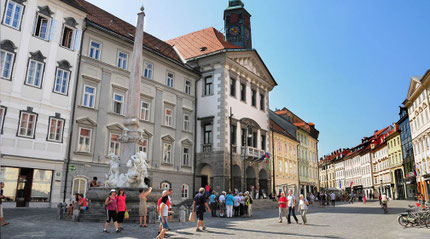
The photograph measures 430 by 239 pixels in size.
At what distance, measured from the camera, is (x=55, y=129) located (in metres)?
21.4

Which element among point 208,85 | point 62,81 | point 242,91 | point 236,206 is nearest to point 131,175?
point 236,206

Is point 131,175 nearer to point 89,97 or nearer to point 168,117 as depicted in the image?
point 89,97

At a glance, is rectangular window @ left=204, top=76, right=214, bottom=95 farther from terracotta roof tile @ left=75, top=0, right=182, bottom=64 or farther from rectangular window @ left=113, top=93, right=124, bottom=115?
rectangular window @ left=113, top=93, right=124, bottom=115

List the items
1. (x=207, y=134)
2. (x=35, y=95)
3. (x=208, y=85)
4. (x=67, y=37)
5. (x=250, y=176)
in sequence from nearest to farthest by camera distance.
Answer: (x=35, y=95) < (x=67, y=37) < (x=207, y=134) < (x=208, y=85) < (x=250, y=176)

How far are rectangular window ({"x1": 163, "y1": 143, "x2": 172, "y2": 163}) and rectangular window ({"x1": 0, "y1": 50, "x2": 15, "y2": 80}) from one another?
44.1ft

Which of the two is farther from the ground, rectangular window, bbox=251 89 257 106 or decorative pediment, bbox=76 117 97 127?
rectangular window, bbox=251 89 257 106

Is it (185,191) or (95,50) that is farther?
(185,191)

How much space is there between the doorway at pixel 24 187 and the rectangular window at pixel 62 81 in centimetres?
551

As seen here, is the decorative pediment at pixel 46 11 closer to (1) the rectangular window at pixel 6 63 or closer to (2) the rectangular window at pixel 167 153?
(1) the rectangular window at pixel 6 63

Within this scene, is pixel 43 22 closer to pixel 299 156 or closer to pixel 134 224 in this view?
pixel 134 224

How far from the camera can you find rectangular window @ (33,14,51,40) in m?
21.2

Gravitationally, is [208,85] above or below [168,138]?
above

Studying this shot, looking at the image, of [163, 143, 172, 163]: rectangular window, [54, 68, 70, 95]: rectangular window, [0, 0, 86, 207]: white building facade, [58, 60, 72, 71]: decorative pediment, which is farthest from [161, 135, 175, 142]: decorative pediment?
[58, 60, 72, 71]: decorative pediment

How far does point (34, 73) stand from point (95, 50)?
5120 mm
